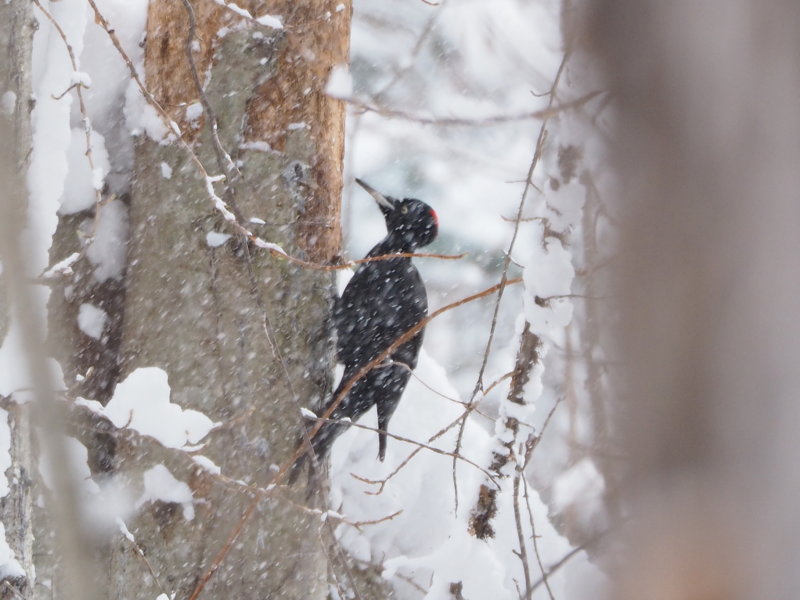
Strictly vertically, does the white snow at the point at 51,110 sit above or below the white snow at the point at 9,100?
above

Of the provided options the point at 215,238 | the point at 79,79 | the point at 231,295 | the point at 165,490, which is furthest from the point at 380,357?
the point at 79,79

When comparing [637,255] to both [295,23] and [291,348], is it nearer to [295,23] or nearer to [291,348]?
[291,348]

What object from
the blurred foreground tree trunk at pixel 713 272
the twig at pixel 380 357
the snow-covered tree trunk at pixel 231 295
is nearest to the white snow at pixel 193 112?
the snow-covered tree trunk at pixel 231 295

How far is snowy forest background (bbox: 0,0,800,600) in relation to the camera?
403mm

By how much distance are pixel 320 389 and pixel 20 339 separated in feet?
6.20

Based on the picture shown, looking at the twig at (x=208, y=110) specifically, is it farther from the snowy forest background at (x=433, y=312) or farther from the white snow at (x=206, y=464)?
the white snow at (x=206, y=464)

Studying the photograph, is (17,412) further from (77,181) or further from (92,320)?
(77,181)

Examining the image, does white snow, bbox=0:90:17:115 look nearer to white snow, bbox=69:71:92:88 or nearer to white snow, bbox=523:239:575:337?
white snow, bbox=69:71:92:88

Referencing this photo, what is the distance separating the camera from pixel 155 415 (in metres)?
2.03

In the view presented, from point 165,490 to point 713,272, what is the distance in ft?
6.44

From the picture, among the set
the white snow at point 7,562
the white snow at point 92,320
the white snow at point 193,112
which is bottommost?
the white snow at point 7,562

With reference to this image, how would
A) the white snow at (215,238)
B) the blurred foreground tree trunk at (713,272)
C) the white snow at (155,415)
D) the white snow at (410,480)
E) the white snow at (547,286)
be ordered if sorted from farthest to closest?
the white snow at (410,480)
the white snow at (215,238)
the white snow at (155,415)
the white snow at (547,286)
the blurred foreground tree trunk at (713,272)

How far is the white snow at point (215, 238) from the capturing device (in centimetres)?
215

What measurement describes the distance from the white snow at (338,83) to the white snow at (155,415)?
98 cm
